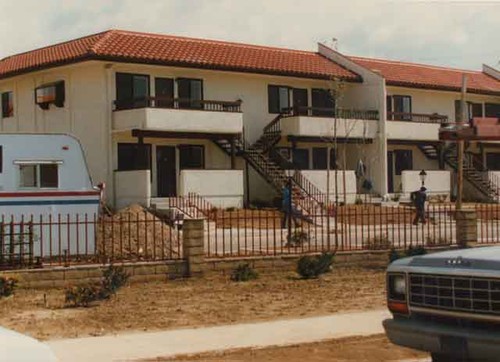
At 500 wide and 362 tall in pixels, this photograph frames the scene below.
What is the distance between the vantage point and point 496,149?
152 feet

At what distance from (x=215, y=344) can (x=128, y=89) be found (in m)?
23.5

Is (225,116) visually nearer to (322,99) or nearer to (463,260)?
(322,99)

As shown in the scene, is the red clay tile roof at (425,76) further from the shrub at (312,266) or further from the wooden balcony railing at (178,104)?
the shrub at (312,266)

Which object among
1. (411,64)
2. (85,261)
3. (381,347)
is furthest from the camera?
(411,64)

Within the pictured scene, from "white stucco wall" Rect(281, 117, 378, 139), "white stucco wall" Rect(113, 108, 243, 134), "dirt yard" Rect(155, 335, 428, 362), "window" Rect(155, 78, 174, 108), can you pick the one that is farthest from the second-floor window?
"dirt yard" Rect(155, 335, 428, 362)

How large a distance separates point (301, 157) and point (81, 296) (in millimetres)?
25721

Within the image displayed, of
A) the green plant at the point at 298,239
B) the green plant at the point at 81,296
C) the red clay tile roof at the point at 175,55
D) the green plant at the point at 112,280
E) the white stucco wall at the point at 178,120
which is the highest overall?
the red clay tile roof at the point at 175,55

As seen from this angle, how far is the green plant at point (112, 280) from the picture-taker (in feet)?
43.6

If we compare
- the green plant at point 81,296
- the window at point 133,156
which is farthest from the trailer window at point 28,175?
the window at point 133,156

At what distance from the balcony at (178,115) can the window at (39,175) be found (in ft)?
43.2

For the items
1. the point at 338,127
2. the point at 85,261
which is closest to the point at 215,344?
the point at 85,261

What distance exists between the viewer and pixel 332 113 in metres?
37.6

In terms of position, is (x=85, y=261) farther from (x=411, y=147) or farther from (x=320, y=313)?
(x=411, y=147)

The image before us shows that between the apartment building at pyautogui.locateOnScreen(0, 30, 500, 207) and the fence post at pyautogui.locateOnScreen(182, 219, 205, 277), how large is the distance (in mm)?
14742
